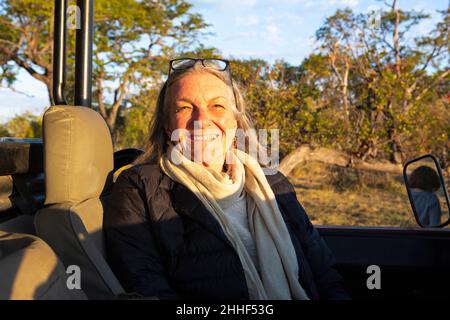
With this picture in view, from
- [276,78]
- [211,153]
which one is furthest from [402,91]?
[211,153]

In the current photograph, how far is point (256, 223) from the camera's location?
68.9 inches

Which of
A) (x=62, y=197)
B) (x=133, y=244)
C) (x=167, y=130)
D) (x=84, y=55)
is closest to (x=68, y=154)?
(x=62, y=197)

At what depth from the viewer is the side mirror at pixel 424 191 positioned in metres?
2.16

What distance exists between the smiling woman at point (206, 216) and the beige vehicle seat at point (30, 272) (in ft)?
0.89

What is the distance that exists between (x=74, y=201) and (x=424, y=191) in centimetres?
156

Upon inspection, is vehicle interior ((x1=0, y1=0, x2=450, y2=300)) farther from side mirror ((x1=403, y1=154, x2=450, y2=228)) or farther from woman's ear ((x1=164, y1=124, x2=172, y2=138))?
woman's ear ((x1=164, y1=124, x2=172, y2=138))

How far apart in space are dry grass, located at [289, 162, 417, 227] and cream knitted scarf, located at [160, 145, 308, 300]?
3615mm

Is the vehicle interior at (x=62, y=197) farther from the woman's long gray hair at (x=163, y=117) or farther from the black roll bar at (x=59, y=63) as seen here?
the woman's long gray hair at (x=163, y=117)

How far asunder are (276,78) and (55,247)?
5.60 metres

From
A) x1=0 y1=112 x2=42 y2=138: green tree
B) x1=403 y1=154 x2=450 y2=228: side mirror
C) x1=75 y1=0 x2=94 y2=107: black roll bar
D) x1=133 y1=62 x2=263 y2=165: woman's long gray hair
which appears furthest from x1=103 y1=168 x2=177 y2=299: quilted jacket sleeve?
x1=0 y1=112 x2=42 y2=138: green tree

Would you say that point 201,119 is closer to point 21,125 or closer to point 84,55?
point 84,55

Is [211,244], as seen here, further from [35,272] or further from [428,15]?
[428,15]

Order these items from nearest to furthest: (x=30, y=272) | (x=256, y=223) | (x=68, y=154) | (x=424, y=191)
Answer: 1. (x=30, y=272)
2. (x=68, y=154)
3. (x=256, y=223)
4. (x=424, y=191)

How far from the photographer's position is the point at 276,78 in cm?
672
